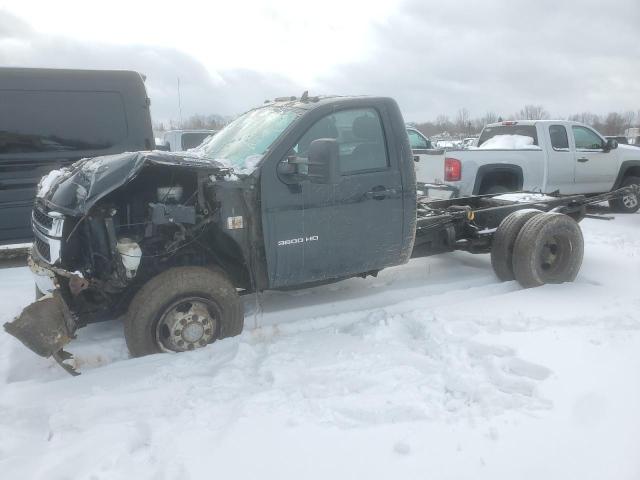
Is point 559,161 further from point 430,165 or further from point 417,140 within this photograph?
point 417,140

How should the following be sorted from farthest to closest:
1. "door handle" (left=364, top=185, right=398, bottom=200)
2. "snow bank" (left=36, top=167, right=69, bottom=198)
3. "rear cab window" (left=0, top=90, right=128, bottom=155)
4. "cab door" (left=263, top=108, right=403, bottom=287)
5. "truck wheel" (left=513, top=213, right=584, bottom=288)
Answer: "rear cab window" (left=0, top=90, right=128, bottom=155) < "truck wheel" (left=513, top=213, right=584, bottom=288) < "door handle" (left=364, top=185, right=398, bottom=200) < "cab door" (left=263, top=108, right=403, bottom=287) < "snow bank" (left=36, top=167, right=69, bottom=198)

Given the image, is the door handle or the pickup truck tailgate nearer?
the door handle

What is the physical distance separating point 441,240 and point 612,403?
288 cm

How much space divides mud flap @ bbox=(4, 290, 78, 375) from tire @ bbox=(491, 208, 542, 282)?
13.8ft

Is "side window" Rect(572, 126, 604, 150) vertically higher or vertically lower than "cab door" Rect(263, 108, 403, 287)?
higher

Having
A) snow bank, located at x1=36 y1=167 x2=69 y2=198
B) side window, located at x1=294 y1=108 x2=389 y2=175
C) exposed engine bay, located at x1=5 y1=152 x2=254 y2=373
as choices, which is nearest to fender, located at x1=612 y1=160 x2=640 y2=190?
side window, located at x1=294 y1=108 x2=389 y2=175

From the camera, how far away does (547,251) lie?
5.64 m

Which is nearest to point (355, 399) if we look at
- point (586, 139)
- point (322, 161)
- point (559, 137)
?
point (322, 161)

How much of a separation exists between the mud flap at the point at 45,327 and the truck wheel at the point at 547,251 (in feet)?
13.9

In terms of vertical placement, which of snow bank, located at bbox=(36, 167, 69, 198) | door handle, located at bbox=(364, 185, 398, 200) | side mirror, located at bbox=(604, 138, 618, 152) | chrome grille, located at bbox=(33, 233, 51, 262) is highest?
side mirror, located at bbox=(604, 138, 618, 152)

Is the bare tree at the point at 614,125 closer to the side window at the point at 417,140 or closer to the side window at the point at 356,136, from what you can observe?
the side window at the point at 417,140

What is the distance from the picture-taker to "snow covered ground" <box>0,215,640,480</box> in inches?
101

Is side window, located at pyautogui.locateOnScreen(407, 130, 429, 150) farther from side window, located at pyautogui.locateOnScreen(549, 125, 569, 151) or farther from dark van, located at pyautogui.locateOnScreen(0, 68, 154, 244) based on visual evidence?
dark van, located at pyautogui.locateOnScreen(0, 68, 154, 244)

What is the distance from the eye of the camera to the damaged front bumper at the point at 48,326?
10.8 feet
